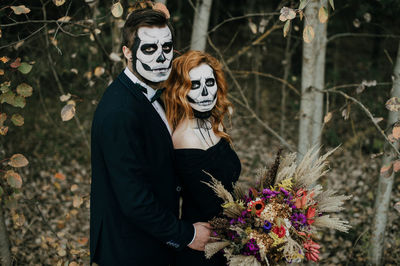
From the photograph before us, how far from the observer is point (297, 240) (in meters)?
1.98

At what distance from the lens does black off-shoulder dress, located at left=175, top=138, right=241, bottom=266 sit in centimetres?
216

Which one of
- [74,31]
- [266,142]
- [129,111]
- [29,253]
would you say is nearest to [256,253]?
[129,111]

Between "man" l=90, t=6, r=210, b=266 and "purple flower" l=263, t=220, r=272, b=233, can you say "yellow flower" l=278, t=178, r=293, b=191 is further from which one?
"man" l=90, t=6, r=210, b=266

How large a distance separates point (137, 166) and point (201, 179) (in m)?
0.52

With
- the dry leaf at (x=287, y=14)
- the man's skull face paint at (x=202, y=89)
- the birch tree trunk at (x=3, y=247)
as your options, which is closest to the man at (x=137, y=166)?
the man's skull face paint at (x=202, y=89)

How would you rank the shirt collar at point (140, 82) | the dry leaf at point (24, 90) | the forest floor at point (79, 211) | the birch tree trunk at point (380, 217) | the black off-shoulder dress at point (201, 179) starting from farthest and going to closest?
the forest floor at point (79, 211), the birch tree trunk at point (380, 217), the dry leaf at point (24, 90), the black off-shoulder dress at point (201, 179), the shirt collar at point (140, 82)

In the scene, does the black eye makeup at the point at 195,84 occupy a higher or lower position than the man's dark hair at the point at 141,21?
lower

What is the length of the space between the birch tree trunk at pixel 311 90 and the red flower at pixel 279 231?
1213 mm

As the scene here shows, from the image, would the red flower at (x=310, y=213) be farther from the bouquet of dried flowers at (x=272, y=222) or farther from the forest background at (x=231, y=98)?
the forest background at (x=231, y=98)

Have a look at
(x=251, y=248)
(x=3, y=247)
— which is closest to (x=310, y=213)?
(x=251, y=248)

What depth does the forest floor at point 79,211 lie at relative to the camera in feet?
12.1

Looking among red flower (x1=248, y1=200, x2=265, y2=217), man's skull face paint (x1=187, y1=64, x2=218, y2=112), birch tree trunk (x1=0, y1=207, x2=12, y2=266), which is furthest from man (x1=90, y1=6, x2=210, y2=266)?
birch tree trunk (x1=0, y1=207, x2=12, y2=266)

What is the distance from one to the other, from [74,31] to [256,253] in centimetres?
293

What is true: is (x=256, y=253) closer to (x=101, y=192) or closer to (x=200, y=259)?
(x=200, y=259)
